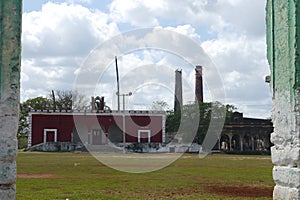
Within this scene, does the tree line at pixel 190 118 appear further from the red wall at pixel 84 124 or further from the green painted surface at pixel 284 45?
the green painted surface at pixel 284 45

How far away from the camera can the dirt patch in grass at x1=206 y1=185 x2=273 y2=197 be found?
1296 centimetres

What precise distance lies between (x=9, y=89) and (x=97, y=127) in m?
41.1

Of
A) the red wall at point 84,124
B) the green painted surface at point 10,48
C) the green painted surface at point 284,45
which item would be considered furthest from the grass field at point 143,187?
the red wall at point 84,124

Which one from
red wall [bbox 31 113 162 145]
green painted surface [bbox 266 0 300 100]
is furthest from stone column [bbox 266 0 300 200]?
red wall [bbox 31 113 162 145]

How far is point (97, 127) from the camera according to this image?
46.1m

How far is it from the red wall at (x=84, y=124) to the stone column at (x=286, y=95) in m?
40.7

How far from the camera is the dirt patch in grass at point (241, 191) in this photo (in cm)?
1296

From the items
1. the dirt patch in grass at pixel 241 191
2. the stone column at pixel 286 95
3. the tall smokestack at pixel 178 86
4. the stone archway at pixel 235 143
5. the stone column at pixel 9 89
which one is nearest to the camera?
the stone column at pixel 9 89

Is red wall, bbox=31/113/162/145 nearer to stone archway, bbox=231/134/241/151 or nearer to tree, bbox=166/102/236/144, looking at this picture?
tree, bbox=166/102/236/144

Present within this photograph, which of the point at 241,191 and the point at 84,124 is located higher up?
the point at 84,124

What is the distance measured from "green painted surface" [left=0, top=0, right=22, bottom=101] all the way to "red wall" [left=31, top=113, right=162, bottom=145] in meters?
40.7

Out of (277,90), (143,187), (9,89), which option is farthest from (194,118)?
(9,89)

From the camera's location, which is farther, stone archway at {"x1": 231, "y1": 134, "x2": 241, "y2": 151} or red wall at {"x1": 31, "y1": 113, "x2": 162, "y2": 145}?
stone archway at {"x1": 231, "y1": 134, "x2": 241, "y2": 151}

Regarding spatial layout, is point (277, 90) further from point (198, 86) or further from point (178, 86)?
point (178, 86)
